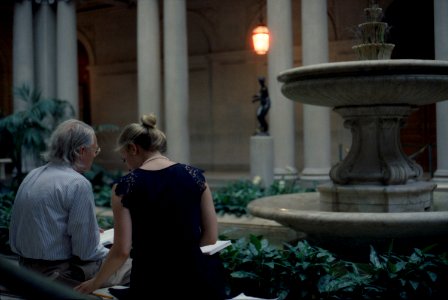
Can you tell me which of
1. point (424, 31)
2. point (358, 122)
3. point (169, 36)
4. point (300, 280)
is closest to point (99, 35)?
point (169, 36)

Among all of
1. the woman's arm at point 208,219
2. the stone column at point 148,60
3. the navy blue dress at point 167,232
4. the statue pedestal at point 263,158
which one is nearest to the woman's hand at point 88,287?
the navy blue dress at point 167,232

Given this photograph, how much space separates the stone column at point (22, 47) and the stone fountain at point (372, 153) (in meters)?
12.0

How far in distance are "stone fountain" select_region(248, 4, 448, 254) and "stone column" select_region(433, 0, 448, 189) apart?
19.6ft

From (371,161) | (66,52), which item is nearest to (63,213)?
(371,161)

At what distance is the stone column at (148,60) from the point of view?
623 inches

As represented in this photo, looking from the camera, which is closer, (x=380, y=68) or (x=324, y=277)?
(x=324, y=277)

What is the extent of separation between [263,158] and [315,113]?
5.74 feet

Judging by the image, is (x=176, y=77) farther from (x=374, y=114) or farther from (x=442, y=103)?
(x=374, y=114)

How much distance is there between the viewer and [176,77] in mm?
15312

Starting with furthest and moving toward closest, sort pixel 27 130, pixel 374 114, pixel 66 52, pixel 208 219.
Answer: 1. pixel 66 52
2. pixel 27 130
3. pixel 374 114
4. pixel 208 219

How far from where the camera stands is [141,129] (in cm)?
368

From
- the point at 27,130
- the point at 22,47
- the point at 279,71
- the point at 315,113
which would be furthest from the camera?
the point at 22,47

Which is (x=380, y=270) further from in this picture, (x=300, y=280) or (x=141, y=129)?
(x=141, y=129)

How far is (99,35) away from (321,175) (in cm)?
1314
